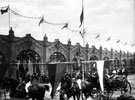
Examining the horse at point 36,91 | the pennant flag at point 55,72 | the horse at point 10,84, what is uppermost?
the pennant flag at point 55,72

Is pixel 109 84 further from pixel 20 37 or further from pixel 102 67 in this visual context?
pixel 20 37

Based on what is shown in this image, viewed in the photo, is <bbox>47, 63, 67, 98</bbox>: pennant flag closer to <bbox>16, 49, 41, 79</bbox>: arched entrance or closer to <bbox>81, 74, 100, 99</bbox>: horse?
<bbox>81, 74, 100, 99</bbox>: horse

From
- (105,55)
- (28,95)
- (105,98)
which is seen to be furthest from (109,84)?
(105,55)

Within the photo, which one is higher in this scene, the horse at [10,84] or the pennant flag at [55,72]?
the pennant flag at [55,72]

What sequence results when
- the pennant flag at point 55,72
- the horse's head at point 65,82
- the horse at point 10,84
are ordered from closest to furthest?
the pennant flag at point 55,72 → the horse's head at point 65,82 → the horse at point 10,84

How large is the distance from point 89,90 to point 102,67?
4.07 metres

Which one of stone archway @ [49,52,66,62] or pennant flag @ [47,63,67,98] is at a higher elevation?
stone archway @ [49,52,66,62]

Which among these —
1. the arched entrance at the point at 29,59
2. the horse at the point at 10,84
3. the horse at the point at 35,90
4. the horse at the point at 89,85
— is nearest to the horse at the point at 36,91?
the horse at the point at 35,90

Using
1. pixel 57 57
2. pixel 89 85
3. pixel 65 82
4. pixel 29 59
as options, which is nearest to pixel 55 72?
pixel 65 82

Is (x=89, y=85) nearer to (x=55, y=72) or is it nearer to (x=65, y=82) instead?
(x=65, y=82)

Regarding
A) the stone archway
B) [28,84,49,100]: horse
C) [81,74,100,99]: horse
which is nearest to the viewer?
[28,84,49,100]: horse

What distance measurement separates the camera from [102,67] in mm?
12500

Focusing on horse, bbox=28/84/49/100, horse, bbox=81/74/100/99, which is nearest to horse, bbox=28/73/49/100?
horse, bbox=28/84/49/100

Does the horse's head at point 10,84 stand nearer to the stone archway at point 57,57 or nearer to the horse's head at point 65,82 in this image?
the horse's head at point 65,82
